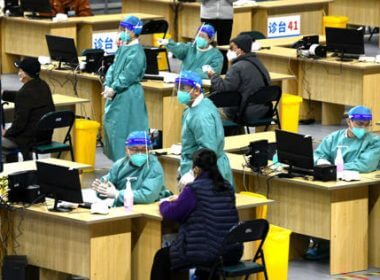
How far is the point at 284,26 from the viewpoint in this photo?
2439 centimetres

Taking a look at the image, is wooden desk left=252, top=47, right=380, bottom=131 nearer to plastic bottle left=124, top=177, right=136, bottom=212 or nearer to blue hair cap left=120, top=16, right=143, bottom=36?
blue hair cap left=120, top=16, right=143, bottom=36

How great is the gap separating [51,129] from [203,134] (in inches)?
131

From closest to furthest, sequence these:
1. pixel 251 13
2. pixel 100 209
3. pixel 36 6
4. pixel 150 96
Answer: pixel 100 209 → pixel 150 96 → pixel 36 6 → pixel 251 13

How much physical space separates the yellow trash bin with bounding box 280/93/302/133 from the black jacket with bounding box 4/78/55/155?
3177 millimetres

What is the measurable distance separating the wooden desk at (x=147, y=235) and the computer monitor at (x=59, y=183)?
0.53 meters

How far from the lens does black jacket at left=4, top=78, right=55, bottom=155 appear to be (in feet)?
52.0

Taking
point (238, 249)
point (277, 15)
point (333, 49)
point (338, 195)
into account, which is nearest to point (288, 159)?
point (338, 195)

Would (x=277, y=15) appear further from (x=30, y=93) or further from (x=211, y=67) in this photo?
(x=30, y=93)

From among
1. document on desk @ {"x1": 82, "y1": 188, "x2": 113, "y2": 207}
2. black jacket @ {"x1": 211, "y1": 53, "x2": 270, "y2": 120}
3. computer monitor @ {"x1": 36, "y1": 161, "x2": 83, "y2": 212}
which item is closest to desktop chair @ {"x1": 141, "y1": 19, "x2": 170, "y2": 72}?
black jacket @ {"x1": 211, "y1": 53, "x2": 270, "y2": 120}

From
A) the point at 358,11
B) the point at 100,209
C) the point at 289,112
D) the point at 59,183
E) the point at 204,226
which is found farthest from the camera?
the point at 358,11

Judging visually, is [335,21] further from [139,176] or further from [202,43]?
[139,176]

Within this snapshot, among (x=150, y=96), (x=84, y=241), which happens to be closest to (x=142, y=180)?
(x=84, y=241)

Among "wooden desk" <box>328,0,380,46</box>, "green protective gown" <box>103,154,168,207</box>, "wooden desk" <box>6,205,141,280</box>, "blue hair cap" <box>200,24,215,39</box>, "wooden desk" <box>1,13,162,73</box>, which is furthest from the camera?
"wooden desk" <box>328,0,380,46</box>

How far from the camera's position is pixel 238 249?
11719mm
